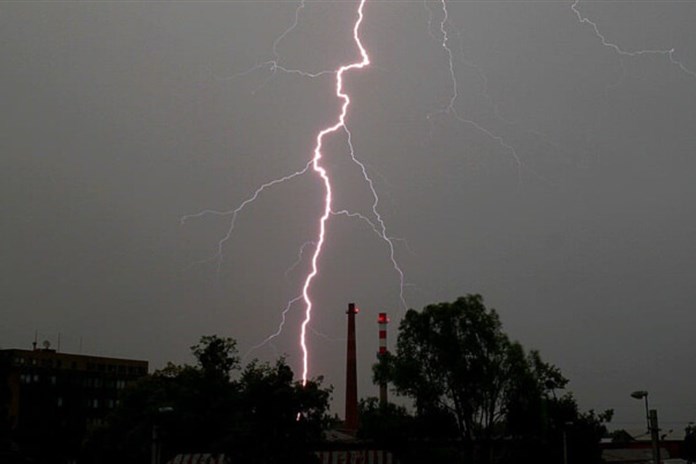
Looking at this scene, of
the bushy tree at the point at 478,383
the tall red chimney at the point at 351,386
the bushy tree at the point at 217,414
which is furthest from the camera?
the tall red chimney at the point at 351,386

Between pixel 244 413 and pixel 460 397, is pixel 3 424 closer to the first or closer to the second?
pixel 244 413

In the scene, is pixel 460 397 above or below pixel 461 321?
below

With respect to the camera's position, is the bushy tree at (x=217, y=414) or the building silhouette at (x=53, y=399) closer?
the building silhouette at (x=53, y=399)

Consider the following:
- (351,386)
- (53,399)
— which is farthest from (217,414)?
(351,386)

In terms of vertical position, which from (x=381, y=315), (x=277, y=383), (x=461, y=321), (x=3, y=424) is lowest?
(x=3, y=424)

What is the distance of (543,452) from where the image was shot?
41.1 m

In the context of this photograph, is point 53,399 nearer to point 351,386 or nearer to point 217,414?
point 217,414

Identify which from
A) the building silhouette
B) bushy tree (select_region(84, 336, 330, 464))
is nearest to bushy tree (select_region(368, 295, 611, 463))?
bushy tree (select_region(84, 336, 330, 464))

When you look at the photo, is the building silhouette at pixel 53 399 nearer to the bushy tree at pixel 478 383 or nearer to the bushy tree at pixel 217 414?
the bushy tree at pixel 217 414

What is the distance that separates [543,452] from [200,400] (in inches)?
606

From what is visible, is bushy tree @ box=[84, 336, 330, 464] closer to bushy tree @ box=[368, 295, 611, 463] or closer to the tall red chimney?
bushy tree @ box=[368, 295, 611, 463]

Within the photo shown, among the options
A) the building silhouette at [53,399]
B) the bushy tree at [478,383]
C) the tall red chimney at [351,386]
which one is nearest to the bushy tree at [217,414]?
the building silhouette at [53,399]

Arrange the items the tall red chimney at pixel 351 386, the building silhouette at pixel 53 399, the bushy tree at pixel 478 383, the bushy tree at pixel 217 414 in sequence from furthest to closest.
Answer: the tall red chimney at pixel 351 386 < the bushy tree at pixel 478 383 < the bushy tree at pixel 217 414 < the building silhouette at pixel 53 399

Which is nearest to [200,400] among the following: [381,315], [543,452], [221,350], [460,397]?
[221,350]
